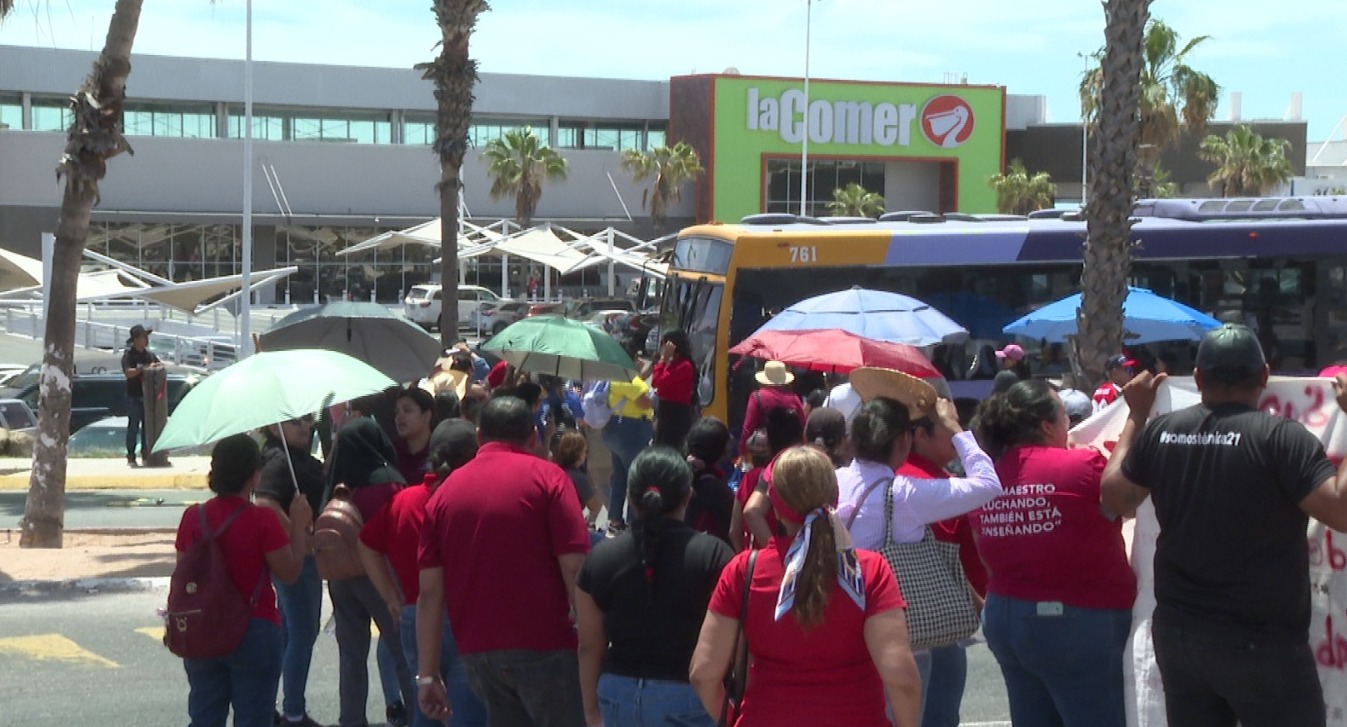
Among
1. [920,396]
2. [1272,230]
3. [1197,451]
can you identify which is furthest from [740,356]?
[1197,451]

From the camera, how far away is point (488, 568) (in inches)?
204

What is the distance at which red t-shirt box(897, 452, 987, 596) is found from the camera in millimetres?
5500

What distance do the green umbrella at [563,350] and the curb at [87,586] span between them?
312 centimetres

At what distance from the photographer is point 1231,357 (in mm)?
4527

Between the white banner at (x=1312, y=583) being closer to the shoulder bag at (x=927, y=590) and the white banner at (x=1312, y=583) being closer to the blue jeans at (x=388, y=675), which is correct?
the shoulder bag at (x=927, y=590)

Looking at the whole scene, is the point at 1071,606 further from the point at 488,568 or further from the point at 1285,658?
the point at 488,568

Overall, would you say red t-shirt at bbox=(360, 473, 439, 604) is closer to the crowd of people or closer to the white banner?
the crowd of people

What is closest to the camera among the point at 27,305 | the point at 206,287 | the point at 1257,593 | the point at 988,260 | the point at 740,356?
the point at 1257,593

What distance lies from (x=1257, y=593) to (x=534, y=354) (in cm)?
842

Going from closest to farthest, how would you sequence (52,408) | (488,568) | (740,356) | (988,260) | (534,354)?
(488,568) → (534,354) → (52,408) → (740,356) → (988,260)

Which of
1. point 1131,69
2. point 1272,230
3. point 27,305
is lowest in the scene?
point 27,305

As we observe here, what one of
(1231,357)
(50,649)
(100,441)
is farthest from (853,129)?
(1231,357)

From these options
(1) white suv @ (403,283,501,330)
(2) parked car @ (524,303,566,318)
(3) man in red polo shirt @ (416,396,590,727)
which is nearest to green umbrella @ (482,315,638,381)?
(3) man in red polo shirt @ (416,396,590,727)

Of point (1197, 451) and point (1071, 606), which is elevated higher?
point (1197, 451)
